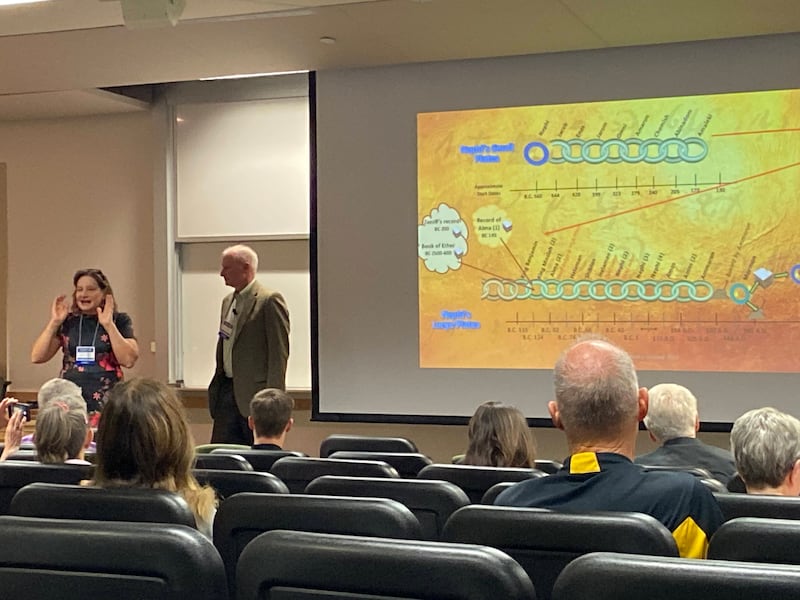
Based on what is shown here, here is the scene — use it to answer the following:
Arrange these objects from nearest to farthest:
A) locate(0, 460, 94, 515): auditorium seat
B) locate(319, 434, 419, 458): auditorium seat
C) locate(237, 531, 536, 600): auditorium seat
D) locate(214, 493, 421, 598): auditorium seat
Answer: locate(237, 531, 536, 600): auditorium seat < locate(214, 493, 421, 598): auditorium seat < locate(0, 460, 94, 515): auditorium seat < locate(319, 434, 419, 458): auditorium seat

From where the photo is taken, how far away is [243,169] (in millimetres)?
7082

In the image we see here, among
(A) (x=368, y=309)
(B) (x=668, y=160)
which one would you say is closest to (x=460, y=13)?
(B) (x=668, y=160)

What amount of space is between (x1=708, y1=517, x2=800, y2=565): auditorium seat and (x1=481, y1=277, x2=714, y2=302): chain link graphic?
12.3ft

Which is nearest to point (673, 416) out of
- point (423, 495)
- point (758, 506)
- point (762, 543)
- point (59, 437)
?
point (758, 506)

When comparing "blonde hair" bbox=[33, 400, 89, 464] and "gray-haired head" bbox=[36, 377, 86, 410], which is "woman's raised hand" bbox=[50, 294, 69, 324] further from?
"blonde hair" bbox=[33, 400, 89, 464]

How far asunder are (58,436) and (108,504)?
1081 mm

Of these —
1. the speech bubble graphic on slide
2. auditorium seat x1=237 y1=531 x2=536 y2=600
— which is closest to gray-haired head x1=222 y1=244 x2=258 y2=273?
the speech bubble graphic on slide

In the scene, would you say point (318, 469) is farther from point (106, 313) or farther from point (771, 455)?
point (106, 313)

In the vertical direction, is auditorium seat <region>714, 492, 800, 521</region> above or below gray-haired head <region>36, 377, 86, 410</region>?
below

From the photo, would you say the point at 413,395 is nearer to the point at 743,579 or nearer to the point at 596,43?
the point at 596,43

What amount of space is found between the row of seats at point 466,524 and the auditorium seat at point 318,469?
863mm

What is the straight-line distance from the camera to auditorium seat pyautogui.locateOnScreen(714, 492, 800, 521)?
200 centimetres

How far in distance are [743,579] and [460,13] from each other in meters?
3.95

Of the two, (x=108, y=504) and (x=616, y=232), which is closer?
(x=108, y=504)
